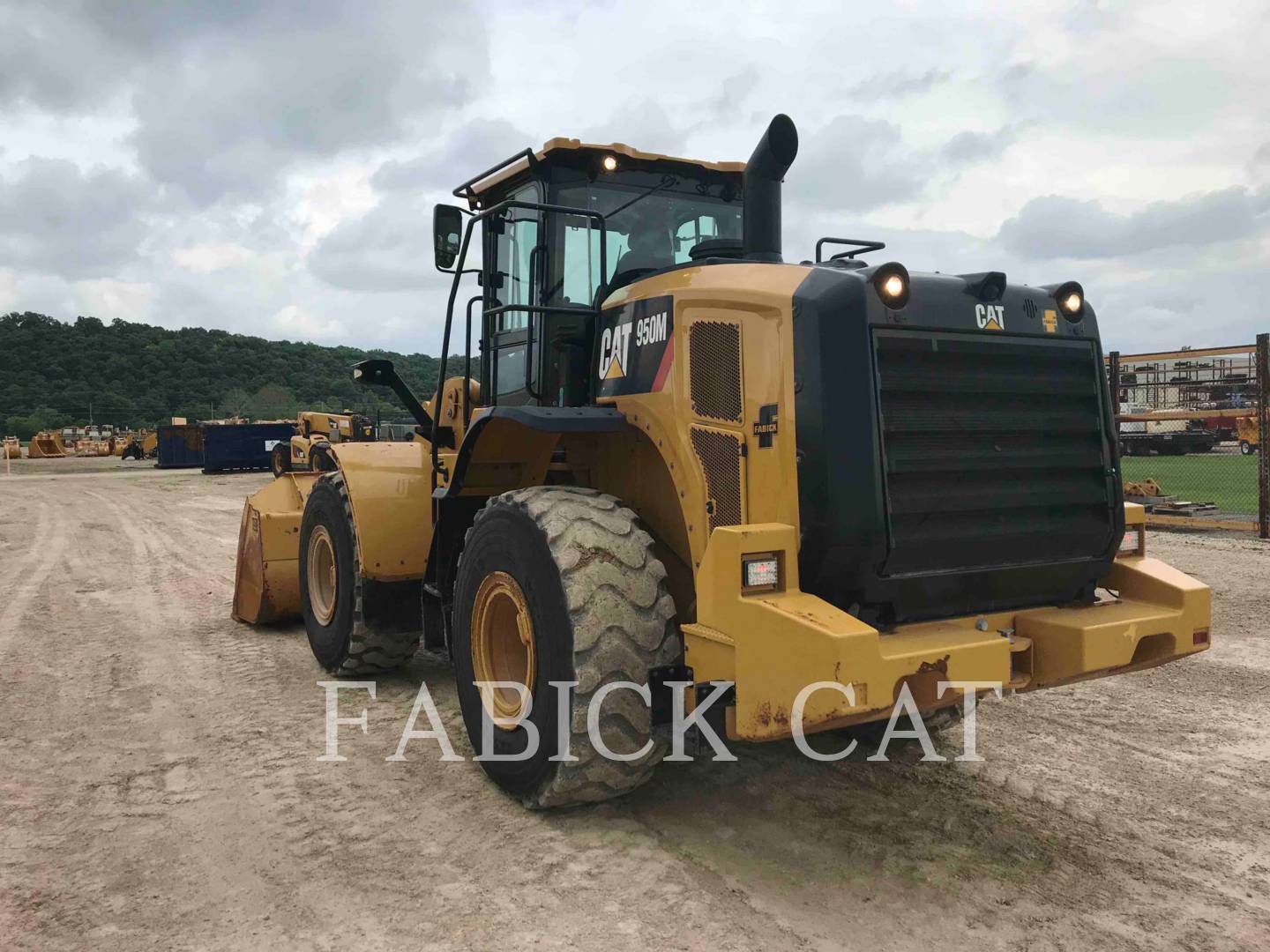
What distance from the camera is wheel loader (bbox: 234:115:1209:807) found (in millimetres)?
3344

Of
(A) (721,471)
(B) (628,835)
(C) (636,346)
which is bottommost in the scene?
(B) (628,835)

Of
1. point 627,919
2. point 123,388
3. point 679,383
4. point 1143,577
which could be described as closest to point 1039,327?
point 1143,577

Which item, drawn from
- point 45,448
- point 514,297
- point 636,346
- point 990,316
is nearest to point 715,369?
point 636,346

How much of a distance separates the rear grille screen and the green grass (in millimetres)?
11590

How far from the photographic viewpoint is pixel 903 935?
3.02 m

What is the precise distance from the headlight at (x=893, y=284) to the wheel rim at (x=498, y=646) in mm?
1935

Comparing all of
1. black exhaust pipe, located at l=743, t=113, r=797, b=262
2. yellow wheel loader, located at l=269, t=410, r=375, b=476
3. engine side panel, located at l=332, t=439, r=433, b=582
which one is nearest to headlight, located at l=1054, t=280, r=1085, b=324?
black exhaust pipe, located at l=743, t=113, r=797, b=262

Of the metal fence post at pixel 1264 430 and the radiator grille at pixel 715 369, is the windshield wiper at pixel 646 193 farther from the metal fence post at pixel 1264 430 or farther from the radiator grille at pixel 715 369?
the metal fence post at pixel 1264 430

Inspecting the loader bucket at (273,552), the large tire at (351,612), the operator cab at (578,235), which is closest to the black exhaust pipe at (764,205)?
the operator cab at (578,235)

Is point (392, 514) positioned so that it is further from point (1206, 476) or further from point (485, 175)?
point (1206, 476)

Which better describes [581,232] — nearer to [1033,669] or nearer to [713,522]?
[713,522]

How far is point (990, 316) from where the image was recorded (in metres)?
3.72

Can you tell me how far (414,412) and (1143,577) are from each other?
13.4ft

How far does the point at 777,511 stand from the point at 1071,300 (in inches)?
62.5
